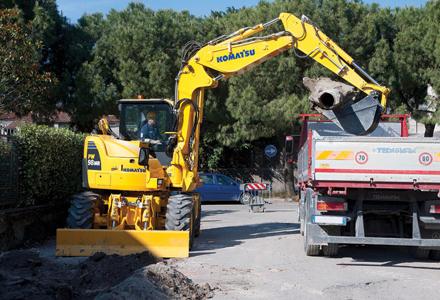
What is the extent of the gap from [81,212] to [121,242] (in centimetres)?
123

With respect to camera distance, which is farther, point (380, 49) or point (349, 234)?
point (380, 49)

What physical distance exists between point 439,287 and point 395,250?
4.16 m

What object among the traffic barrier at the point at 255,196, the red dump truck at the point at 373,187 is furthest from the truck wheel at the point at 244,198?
the red dump truck at the point at 373,187

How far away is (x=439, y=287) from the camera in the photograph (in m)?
9.32

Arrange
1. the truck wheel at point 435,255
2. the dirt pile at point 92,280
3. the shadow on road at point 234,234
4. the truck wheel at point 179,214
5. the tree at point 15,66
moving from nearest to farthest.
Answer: the dirt pile at point 92,280, the truck wheel at point 435,255, the truck wheel at point 179,214, the shadow on road at point 234,234, the tree at point 15,66

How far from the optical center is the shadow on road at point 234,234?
535 inches

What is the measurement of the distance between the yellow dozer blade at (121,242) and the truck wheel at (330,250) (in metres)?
2.68

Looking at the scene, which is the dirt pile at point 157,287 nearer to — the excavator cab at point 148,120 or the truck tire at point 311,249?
the truck tire at point 311,249

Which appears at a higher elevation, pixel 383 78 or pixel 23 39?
pixel 383 78

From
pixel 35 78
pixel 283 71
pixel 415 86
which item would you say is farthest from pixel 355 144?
pixel 415 86


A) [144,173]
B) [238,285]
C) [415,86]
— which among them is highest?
[415,86]

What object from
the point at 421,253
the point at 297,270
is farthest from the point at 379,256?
the point at 297,270

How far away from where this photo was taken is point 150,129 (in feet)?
45.9

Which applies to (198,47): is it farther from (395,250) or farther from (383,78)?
(383,78)
